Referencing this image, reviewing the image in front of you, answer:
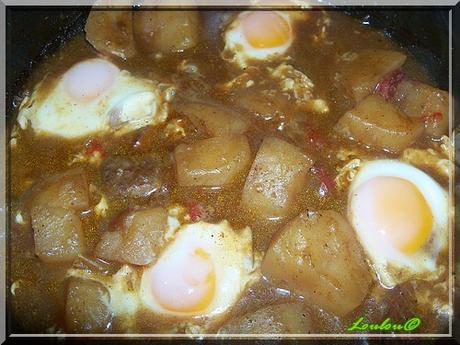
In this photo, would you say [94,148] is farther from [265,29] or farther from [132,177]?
[265,29]

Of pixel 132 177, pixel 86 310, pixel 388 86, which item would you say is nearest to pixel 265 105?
pixel 388 86

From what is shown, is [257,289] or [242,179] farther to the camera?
[242,179]

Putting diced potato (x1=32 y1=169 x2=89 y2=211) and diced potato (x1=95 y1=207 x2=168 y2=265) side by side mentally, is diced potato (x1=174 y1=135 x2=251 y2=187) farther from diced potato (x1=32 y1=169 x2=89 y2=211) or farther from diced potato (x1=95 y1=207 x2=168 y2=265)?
diced potato (x1=32 y1=169 x2=89 y2=211)

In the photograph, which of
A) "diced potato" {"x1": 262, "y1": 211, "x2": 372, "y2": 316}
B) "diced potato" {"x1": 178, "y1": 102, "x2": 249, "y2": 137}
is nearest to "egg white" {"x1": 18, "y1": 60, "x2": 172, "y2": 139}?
"diced potato" {"x1": 178, "y1": 102, "x2": 249, "y2": 137}

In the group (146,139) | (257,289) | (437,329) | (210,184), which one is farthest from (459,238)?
(146,139)

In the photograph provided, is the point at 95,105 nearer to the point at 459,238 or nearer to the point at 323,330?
the point at 323,330

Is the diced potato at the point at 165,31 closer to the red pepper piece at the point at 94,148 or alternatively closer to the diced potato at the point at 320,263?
the red pepper piece at the point at 94,148
